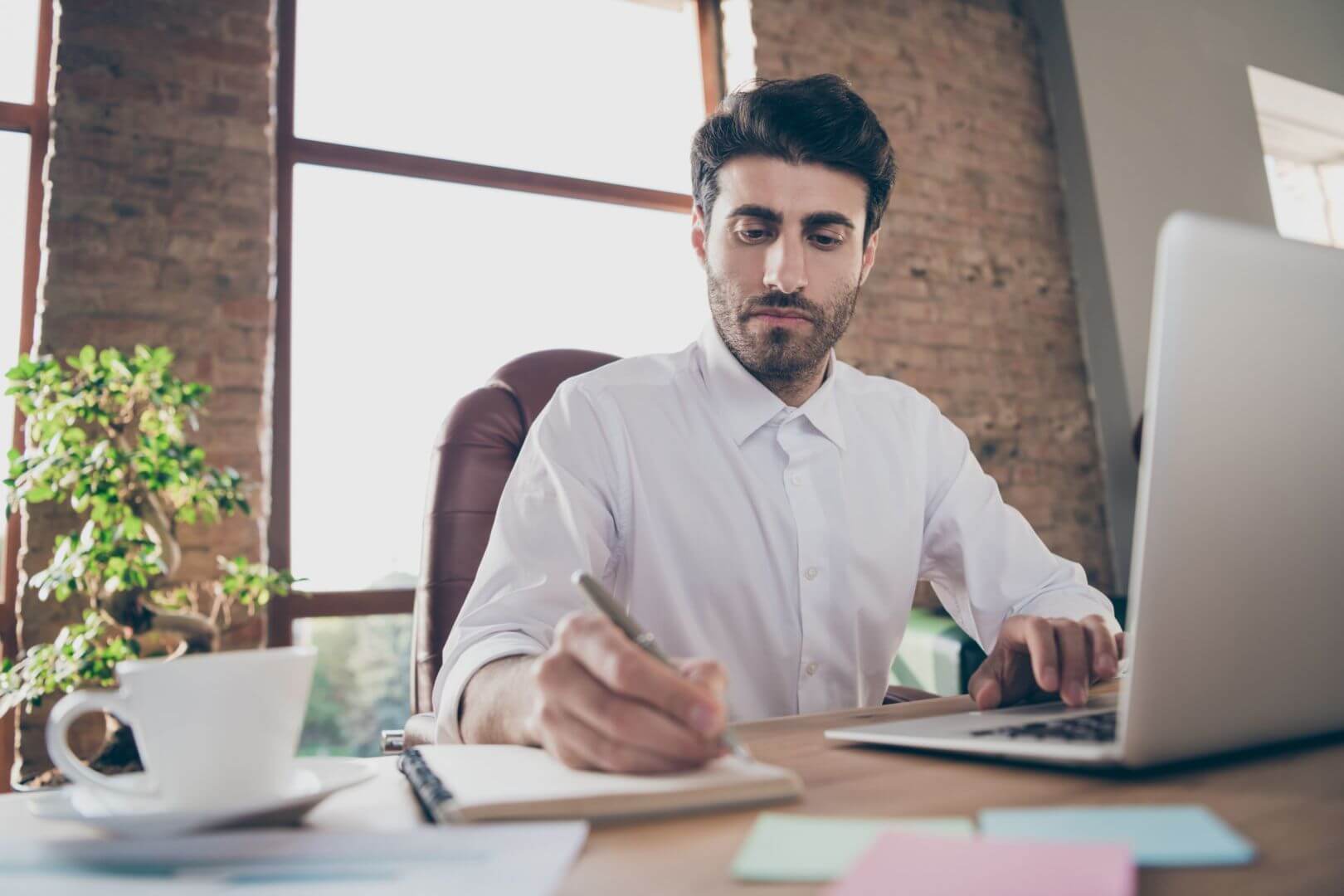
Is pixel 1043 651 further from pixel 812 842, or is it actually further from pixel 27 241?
pixel 27 241

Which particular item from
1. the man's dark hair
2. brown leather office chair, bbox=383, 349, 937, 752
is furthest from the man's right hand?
the man's dark hair

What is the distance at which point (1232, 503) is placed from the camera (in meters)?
0.45

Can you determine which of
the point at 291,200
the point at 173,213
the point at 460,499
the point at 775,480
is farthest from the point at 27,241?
the point at 775,480

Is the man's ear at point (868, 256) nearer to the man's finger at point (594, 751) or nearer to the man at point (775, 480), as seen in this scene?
the man at point (775, 480)

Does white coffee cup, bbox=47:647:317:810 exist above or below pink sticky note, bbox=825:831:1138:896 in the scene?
above

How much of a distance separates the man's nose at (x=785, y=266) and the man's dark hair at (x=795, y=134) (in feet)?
0.45

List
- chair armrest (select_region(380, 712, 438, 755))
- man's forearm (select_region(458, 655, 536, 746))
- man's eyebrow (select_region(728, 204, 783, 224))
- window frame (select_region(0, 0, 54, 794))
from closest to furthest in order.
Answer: man's forearm (select_region(458, 655, 536, 746)), chair armrest (select_region(380, 712, 438, 755)), man's eyebrow (select_region(728, 204, 783, 224)), window frame (select_region(0, 0, 54, 794))

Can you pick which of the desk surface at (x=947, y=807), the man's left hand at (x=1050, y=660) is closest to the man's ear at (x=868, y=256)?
the man's left hand at (x=1050, y=660)

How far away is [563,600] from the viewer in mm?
980

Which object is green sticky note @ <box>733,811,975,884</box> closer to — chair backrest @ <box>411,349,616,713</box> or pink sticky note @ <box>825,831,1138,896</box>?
pink sticky note @ <box>825,831,1138,896</box>

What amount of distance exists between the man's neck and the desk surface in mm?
821

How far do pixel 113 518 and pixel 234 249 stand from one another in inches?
36.9

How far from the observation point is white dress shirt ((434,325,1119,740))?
4.05 ft

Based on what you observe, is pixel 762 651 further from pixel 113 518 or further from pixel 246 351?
pixel 246 351
